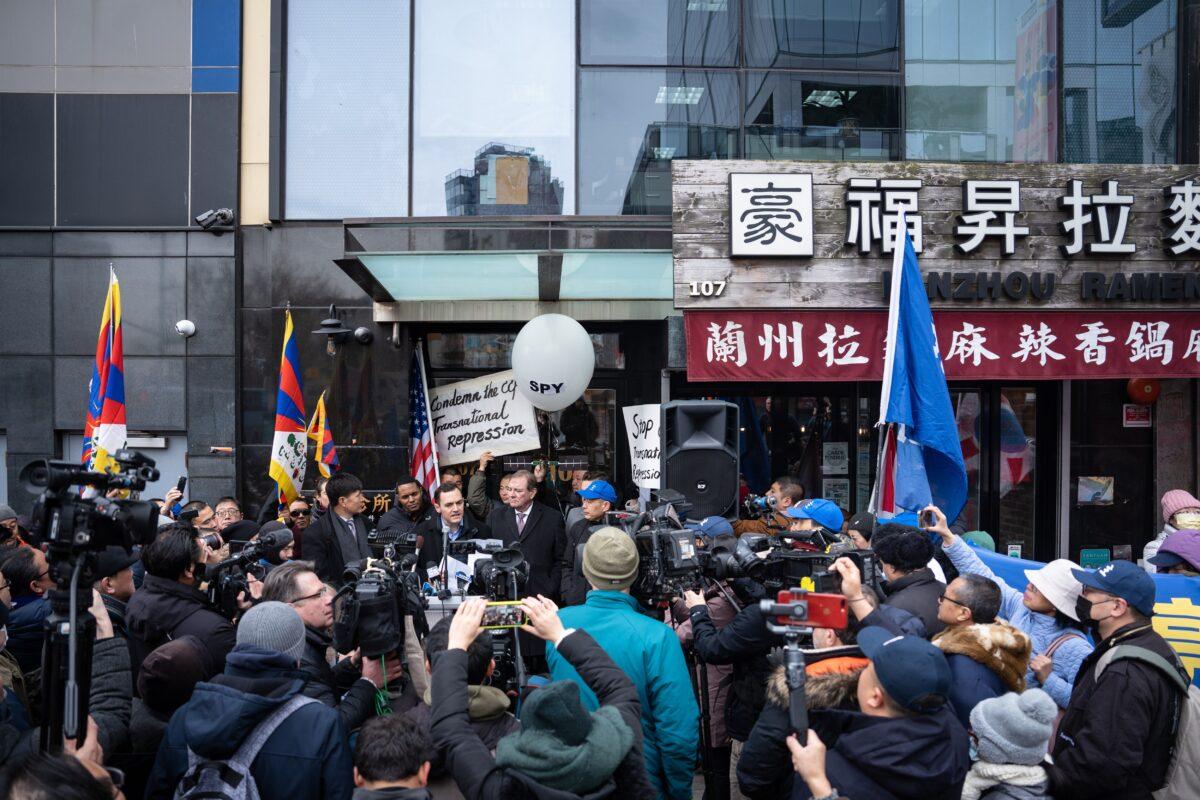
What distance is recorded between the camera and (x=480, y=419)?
10.8 meters

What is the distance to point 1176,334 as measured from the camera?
930 cm

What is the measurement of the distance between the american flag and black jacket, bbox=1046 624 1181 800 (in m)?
7.87

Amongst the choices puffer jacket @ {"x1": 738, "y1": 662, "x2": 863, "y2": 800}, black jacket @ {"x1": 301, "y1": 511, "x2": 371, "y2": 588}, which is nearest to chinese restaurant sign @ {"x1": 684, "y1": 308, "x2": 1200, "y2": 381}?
black jacket @ {"x1": 301, "y1": 511, "x2": 371, "y2": 588}

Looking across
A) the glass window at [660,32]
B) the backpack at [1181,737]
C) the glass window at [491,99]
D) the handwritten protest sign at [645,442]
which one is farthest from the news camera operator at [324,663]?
the glass window at [660,32]

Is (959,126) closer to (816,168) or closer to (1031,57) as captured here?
(1031,57)

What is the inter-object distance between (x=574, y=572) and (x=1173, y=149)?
898 centimetres

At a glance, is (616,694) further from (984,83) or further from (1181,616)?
(984,83)

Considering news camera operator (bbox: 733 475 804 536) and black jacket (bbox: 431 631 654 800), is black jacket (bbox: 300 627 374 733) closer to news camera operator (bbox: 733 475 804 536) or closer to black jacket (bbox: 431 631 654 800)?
black jacket (bbox: 431 631 654 800)

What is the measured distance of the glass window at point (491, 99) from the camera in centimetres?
1078

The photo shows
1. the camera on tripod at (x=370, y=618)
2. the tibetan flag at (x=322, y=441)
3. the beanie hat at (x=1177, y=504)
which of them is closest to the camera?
the camera on tripod at (x=370, y=618)

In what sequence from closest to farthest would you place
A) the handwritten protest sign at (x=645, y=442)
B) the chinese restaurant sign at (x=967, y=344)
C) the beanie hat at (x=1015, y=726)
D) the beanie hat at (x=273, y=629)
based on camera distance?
the beanie hat at (x=1015, y=726) < the beanie hat at (x=273, y=629) < the handwritten protest sign at (x=645, y=442) < the chinese restaurant sign at (x=967, y=344)

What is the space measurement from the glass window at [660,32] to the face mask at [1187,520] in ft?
22.6

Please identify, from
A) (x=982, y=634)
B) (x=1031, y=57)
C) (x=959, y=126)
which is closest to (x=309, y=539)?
(x=982, y=634)

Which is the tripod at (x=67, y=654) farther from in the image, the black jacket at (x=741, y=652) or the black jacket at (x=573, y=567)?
the black jacket at (x=573, y=567)
